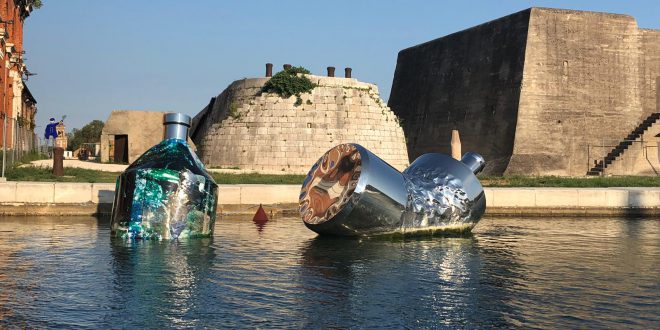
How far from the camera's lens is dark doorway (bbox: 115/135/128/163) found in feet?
124

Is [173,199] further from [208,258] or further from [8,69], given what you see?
[8,69]

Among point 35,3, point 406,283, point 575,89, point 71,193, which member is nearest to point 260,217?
point 71,193

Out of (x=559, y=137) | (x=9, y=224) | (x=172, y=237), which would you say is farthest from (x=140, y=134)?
(x=172, y=237)

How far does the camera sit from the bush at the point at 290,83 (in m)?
35.3

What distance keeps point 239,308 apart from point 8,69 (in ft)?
136

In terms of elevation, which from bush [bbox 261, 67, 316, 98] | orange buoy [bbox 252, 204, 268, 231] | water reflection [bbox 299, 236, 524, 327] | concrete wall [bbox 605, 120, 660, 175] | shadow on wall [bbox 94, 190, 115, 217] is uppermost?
bush [bbox 261, 67, 316, 98]

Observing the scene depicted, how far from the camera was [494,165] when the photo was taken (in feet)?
132

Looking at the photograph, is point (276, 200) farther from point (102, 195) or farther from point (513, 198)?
point (513, 198)

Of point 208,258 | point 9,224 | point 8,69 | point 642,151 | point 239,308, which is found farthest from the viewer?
point 8,69

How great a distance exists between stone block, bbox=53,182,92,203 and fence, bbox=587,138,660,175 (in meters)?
29.7


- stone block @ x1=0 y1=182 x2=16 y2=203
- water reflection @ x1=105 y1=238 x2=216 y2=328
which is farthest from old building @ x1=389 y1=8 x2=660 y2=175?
water reflection @ x1=105 y1=238 x2=216 y2=328

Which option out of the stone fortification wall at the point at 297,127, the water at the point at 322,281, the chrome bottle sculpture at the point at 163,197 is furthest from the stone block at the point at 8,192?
the stone fortification wall at the point at 297,127

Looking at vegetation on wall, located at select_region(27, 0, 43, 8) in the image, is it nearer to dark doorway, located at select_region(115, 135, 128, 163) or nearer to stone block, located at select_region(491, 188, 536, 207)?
dark doorway, located at select_region(115, 135, 128, 163)

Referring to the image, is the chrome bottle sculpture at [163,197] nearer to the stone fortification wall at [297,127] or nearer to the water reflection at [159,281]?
the water reflection at [159,281]
